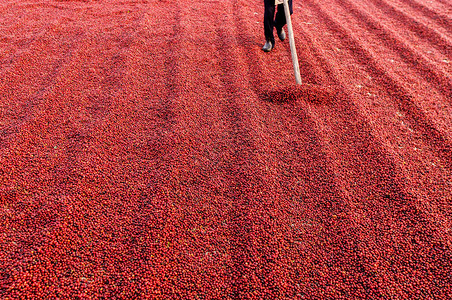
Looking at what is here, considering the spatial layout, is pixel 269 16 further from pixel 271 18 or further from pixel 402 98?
pixel 402 98

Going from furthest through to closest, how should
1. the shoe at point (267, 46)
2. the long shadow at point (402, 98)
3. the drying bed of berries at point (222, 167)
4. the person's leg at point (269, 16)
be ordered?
1. the shoe at point (267, 46)
2. the person's leg at point (269, 16)
3. the long shadow at point (402, 98)
4. the drying bed of berries at point (222, 167)

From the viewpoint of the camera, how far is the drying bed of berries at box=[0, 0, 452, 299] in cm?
180

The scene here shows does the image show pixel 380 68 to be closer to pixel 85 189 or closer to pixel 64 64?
pixel 85 189

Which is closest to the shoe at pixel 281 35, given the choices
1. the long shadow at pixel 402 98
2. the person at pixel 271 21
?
the person at pixel 271 21

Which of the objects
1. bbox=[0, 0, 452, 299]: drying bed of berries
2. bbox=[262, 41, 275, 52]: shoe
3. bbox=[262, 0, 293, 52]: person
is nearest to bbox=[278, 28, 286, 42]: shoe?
bbox=[262, 0, 293, 52]: person

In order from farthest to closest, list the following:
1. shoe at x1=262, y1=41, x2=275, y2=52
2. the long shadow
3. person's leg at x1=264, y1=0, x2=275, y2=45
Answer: shoe at x1=262, y1=41, x2=275, y2=52 → person's leg at x1=264, y1=0, x2=275, y2=45 → the long shadow

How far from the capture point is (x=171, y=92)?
340 centimetres

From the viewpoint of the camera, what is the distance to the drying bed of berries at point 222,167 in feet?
5.90

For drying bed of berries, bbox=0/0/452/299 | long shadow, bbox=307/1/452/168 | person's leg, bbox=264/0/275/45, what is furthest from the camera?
person's leg, bbox=264/0/275/45

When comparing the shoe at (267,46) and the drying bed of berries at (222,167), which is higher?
the shoe at (267,46)

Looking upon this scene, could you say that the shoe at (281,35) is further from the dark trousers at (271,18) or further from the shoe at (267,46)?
A: the shoe at (267,46)

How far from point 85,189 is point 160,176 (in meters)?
0.53

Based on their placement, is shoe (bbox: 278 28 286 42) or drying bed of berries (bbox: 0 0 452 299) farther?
shoe (bbox: 278 28 286 42)

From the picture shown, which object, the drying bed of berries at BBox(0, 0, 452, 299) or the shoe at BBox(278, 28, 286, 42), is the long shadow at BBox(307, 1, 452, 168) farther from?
the shoe at BBox(278, 28, 286, 42)
